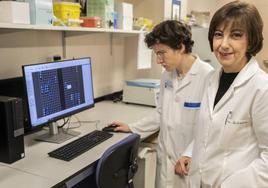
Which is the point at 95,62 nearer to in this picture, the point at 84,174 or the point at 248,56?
the point at 84,174

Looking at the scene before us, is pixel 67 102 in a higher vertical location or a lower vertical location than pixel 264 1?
lower

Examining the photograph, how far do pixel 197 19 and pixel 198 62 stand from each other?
2.26m

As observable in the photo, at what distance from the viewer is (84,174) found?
59.6 inches

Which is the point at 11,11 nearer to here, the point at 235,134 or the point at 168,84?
the point at 168,84

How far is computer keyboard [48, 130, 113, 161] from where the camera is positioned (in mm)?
1561

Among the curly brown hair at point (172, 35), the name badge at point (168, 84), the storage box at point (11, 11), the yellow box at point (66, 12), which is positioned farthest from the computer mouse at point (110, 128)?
the storage box at point (11, 11)

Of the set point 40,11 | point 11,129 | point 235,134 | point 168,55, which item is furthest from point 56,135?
point 235,134

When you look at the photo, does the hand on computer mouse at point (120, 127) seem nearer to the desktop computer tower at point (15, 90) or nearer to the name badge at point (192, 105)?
the name badge at point (192, 105)

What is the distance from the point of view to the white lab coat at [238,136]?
3.89 ft

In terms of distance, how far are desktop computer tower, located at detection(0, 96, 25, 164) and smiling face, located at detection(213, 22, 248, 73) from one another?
0.96 metres

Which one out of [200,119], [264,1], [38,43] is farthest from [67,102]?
[264,1]

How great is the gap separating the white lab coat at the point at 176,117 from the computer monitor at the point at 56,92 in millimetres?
560

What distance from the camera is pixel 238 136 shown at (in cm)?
124

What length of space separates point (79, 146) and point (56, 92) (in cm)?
37
